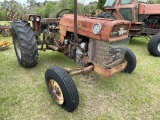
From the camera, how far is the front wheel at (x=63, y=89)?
2.26m

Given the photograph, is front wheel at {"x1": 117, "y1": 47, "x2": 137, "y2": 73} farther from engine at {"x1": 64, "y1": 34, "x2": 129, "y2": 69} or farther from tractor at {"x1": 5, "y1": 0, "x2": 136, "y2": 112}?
engine at {"x1": 64, "y1": 34, "x2": 129, "y2": 69}

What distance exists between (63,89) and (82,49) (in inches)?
35.2

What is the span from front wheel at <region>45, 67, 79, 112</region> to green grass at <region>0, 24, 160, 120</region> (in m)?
0.12

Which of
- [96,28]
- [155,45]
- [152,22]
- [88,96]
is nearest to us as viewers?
[96,28]

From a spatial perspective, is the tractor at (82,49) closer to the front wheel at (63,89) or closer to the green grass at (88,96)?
the front wheel at (63,89)

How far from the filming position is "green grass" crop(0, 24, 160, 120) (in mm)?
2389

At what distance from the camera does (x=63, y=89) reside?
7.49ft

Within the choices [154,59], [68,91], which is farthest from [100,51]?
[154,59]

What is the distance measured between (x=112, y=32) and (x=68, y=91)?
995 mm

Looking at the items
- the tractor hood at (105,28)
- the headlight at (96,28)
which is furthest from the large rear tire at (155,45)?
the headlight at (96,28)

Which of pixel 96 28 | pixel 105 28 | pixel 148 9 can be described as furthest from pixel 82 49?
pixel 148 9

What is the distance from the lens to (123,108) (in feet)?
8.39

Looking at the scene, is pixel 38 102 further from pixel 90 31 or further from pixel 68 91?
pixel 90 31

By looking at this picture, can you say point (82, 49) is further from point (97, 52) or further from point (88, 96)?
point (88, 96)
